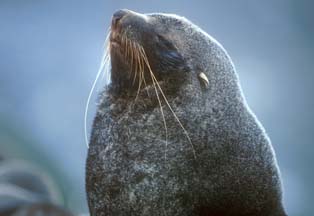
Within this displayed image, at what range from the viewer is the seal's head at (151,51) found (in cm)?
188

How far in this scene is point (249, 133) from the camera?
1939 millimetres

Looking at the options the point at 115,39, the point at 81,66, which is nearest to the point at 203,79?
the point at 115,39

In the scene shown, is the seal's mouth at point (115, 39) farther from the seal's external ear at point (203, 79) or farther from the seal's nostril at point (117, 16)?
the seal's external ear at point (203, 79)

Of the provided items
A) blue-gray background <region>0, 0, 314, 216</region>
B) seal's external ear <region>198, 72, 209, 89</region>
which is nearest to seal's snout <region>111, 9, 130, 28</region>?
seal's external ear <region>198, 72, 209, 89</region>

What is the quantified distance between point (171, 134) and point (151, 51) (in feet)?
0.95

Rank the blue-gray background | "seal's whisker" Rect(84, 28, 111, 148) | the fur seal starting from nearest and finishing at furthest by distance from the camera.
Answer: the fur seal < "seal's whisker" Rect(84, 28, 111, 148) < the blue-gray background

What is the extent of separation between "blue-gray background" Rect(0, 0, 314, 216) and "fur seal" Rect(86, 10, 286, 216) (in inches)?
14.9

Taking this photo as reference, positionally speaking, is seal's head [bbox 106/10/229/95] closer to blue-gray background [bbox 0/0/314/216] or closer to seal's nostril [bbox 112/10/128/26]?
seal's nostril [bbox 112/10/128/26]

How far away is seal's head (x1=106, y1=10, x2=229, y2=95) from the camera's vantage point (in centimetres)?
188

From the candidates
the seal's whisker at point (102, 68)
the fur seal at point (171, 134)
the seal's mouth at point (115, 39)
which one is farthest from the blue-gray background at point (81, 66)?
the seal's mouth at point (115, 39)

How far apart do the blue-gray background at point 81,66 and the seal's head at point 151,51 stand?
394mm

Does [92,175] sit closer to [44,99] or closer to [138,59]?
[138,59]

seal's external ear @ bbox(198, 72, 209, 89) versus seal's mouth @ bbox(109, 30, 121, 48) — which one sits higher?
seal's mouth @ bbox(109, 30, 121, 48)

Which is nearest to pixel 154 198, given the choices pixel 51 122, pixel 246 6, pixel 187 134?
pixel 187 134
